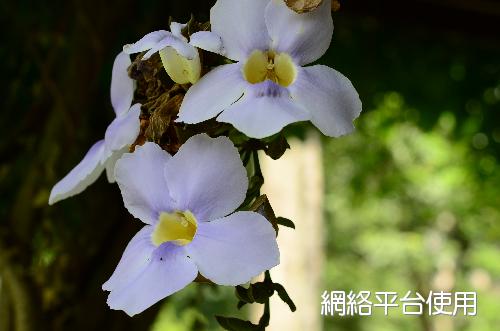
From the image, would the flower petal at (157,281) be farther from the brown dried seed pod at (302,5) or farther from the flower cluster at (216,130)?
the brown dried seed pod at (302,5)

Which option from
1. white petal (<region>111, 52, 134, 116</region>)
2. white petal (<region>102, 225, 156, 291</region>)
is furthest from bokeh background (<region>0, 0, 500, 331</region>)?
white petal (<region>102, 225, 156, 291</region>)

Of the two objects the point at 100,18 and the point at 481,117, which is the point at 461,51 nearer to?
the point at 481,117

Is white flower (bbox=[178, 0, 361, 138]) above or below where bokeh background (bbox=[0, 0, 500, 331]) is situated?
above

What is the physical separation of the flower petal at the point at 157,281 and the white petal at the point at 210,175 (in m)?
0.03

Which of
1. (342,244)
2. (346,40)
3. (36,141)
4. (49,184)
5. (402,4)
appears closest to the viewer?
(49,184)

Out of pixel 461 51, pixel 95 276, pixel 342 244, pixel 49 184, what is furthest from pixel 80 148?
pixel 342 244

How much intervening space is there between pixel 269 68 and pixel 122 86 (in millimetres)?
118

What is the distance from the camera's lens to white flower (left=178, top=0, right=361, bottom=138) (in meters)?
0.36

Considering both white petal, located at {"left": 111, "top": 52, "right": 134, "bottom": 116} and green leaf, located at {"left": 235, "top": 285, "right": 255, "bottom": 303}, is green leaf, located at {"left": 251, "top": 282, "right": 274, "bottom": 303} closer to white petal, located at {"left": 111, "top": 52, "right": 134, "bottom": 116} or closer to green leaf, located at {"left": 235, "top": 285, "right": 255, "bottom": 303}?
green leaf, located at {"left": 235, "top": 285, "right": 255, "bottom": 303}

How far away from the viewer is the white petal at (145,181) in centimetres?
38

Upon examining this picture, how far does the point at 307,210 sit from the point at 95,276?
2356 millimetres

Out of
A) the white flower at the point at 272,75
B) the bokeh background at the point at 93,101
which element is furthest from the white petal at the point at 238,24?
the bokeh background at the point at 93,101

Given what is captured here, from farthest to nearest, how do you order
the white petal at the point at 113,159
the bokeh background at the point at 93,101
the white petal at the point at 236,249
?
1. the bokeh background at the point at 93,101
2. the white petal at the point at 113,159
3. the white petal at the point at 236,249

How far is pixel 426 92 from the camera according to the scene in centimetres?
159
